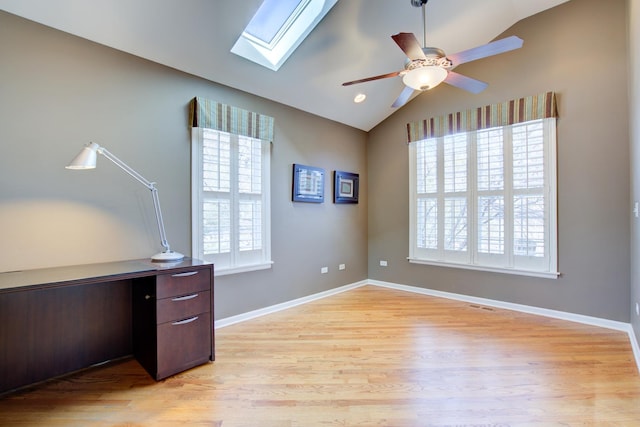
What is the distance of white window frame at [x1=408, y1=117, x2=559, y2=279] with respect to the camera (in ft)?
11.3

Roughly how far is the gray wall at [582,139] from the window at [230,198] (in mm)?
2953

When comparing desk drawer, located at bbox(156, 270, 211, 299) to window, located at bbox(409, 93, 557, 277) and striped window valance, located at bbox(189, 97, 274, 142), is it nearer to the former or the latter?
striped window valance, located at bbox(189, 97, 274, 142)

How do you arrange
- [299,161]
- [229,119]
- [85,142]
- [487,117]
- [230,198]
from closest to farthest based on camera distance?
[85,142] < [229,119] < [230,198] < [487,117] < [299,161]

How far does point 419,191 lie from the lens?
451 centimetres

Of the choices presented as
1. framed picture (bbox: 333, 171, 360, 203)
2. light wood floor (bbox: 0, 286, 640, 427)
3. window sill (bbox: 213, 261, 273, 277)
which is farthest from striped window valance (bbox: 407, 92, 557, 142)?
window sill (bbox: 213, 261, 273, 277)

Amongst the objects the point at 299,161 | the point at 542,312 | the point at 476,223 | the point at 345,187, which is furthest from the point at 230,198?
the point at 542,312

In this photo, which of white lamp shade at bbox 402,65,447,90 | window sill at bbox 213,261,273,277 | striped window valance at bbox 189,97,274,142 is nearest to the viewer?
white lamp shade at bbox 402,65,447,90

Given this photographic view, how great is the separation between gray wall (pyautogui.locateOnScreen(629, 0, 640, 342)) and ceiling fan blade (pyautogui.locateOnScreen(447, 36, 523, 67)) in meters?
1.20

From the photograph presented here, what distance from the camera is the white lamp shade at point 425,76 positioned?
7.84ft

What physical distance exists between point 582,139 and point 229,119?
12.7 feet

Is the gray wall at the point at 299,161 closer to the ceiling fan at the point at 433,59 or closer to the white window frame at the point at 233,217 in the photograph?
the white window frame at the point at 233,217

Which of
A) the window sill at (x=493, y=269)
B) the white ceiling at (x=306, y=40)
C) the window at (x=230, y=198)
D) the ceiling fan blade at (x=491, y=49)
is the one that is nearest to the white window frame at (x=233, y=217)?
the window at (x=230, y=198)

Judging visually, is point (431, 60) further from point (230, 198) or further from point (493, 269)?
point (493, 269)

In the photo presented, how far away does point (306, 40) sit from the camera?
301cm
